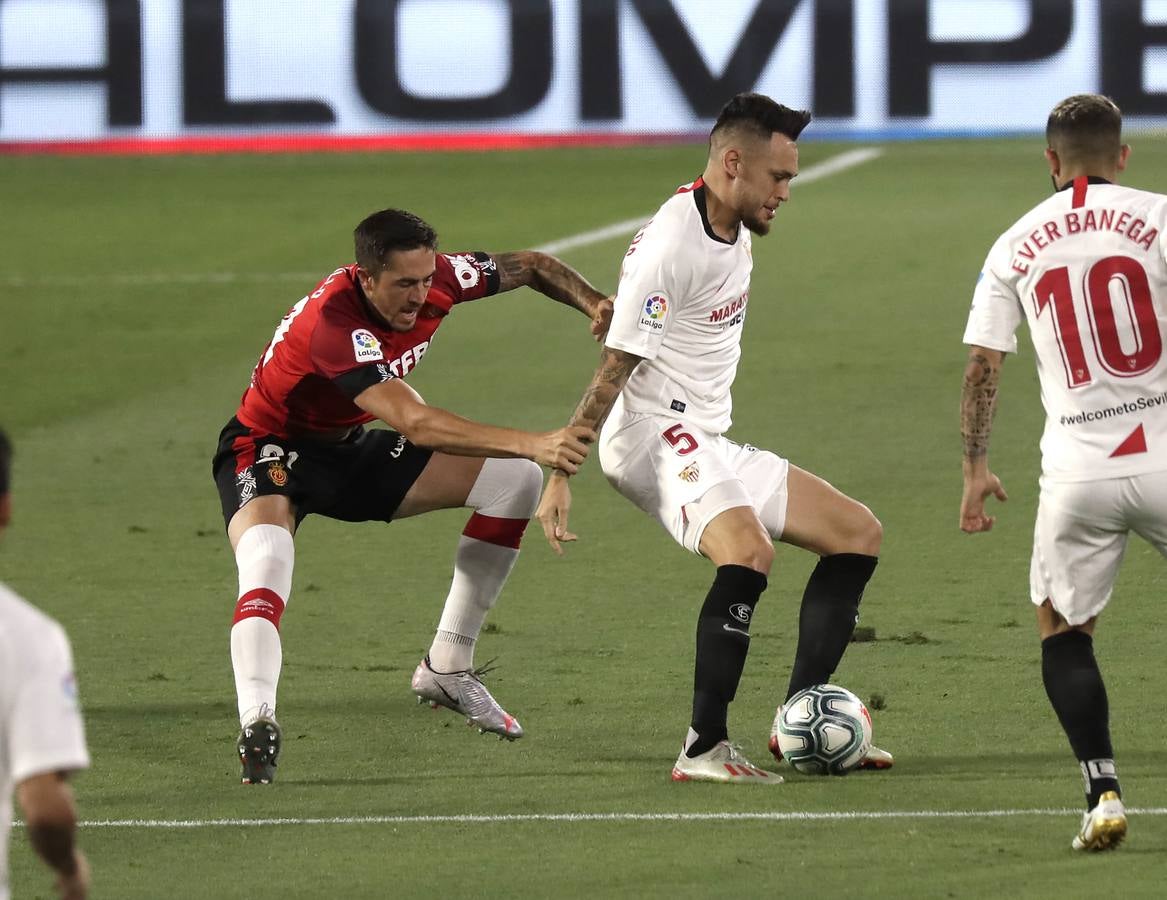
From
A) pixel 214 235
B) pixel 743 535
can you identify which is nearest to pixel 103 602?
pixel 743 535

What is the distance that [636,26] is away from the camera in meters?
29.8

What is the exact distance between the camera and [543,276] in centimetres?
794

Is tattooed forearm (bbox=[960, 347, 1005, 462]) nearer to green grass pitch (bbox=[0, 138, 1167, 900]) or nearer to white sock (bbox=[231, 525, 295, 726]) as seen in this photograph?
green grass pitch (bbox=[0, 138, 1167, 900])

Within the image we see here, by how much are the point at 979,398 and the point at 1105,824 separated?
1176 mm

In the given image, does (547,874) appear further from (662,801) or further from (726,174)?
(726,174)

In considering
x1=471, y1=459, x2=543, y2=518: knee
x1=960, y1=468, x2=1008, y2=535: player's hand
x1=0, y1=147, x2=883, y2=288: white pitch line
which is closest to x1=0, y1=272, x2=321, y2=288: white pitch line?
x1=0, y1=147, x2=883, y2=288: white pitch line

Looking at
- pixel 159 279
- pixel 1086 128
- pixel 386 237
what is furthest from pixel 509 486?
pixel 159 279

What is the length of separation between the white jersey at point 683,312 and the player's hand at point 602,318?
15.0 inches

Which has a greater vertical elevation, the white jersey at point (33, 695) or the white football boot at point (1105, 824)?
the white jersey at point (33, 695)

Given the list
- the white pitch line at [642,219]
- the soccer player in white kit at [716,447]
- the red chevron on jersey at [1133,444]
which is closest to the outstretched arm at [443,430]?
the soccer player in white kit at [716,447]

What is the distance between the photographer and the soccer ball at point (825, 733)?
21.4 ft

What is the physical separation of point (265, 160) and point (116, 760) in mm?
25360

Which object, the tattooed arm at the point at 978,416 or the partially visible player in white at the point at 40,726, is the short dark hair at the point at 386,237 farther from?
the partially visible player in white at the point at 40,726

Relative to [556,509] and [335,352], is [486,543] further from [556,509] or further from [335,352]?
[556,509]
